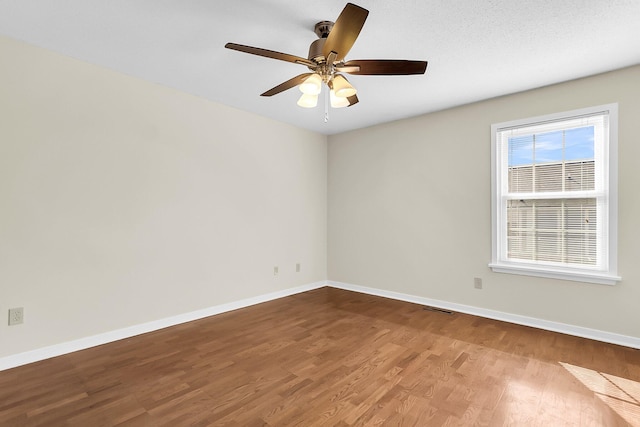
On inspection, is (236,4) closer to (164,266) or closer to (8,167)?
(8,167)

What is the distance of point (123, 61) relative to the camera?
2711 mm

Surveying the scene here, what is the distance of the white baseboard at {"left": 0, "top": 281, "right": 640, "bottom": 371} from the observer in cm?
250

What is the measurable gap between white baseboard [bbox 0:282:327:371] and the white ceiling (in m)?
2.42

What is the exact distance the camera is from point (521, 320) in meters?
3.35

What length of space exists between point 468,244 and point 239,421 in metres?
3.08

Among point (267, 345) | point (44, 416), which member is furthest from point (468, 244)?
point (44, 416)

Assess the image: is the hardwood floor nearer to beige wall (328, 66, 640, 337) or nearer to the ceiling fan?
beige wall (328, 66, 640, 337)

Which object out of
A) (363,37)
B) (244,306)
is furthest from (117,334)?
(363,37)

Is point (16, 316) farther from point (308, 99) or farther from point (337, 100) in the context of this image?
point (337, 100)

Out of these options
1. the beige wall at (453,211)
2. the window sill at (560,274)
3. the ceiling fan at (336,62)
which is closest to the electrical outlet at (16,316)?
the ceiling fan at (336,62)

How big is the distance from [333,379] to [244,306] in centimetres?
203

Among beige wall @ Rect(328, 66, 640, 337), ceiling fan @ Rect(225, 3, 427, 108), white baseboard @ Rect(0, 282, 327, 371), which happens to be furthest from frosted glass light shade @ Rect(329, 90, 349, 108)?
white baseboard @ Rect(0, 282, 327, 371)

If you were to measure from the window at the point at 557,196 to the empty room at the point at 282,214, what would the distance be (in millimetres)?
20

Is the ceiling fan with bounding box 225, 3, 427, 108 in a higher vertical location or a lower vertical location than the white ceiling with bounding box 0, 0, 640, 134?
lower
